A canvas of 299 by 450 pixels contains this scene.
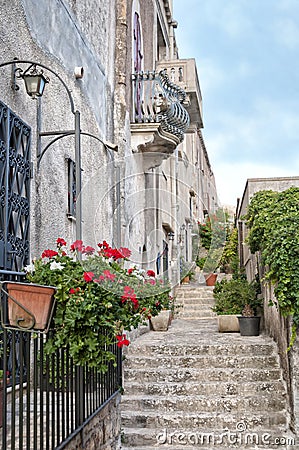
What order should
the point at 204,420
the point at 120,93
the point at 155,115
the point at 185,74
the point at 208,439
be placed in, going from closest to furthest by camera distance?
the point at 208,439, the point at 204,420, the point at 120,93, the point at 155,115, the point at 185,74

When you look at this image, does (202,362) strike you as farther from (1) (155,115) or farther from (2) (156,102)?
(2) (156,102)

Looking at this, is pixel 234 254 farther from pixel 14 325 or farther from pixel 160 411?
pixel 14 325

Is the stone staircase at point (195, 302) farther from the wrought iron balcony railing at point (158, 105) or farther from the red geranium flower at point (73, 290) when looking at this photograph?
the red geranium flower at point (73, 290)

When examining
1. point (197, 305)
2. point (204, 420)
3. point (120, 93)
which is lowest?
point (204, 420)

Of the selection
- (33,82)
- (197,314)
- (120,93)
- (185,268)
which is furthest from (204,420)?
(197,314)

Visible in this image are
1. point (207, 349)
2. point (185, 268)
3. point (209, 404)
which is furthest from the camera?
point (185, 268)

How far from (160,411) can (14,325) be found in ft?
13.1

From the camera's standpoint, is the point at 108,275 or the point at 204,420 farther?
the point at 204,420

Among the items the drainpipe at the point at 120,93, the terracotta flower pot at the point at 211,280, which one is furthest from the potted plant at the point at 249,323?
the terracotta flower pot at the point at 211,280

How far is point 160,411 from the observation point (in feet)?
22.2

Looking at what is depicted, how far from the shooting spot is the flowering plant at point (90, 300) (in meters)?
4.04

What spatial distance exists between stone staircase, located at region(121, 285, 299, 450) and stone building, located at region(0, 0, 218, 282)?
1483 mm

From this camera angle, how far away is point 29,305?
11.1 feet

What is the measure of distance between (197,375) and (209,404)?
596 millimetres
